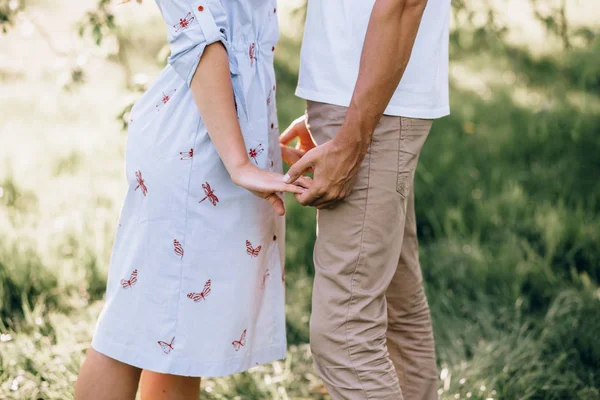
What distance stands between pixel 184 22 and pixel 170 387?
96 centimetres

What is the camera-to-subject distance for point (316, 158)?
163 cm

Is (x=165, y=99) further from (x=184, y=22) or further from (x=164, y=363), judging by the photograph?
(x=164, y=363)

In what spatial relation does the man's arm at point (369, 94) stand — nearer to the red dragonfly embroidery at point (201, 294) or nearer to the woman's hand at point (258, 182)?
the woman's hand at point (258, 182)

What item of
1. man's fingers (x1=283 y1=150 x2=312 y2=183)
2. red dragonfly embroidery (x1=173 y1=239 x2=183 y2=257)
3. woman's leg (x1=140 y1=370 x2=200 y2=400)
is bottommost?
woman's leg (x1=140 y1=370 x2=200 y2=400)

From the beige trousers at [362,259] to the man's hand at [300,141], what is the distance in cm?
24

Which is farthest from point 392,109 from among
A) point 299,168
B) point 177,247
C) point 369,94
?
point 177,247

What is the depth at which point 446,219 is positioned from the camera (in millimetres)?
3699

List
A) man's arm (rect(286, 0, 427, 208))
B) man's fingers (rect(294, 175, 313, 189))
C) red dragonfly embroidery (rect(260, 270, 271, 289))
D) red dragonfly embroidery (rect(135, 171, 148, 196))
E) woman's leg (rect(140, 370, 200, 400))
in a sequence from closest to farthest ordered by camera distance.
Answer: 1. man's arm (rect(286, 0, 427, 208))
2. man's fingers (rect(294, 175, 313, 189))
3. red dragonfly embroidery (rect(135, 171, 148, 196))
4. red dragonfly embroidery (rect(260, 270, 271, 289))
5. woman's leg (rect(140, 370, 200, 400))

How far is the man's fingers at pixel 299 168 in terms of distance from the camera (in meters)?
1.64

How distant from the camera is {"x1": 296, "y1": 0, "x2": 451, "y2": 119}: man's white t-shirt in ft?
5.49

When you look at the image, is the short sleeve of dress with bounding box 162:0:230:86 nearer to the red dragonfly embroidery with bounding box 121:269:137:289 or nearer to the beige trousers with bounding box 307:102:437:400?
the beige trousers with bounding box 307:102:437:400

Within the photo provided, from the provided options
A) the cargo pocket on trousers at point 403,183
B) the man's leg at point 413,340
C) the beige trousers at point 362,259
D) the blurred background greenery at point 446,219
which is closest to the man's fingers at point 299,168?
the beige trousers at point 362,259

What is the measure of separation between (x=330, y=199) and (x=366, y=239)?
14 centimetres

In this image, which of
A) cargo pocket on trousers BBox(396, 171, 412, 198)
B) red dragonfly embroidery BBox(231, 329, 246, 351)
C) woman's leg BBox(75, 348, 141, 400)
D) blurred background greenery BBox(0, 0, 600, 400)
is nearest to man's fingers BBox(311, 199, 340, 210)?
cargo pocket on trousers BBox(396, 171, 412, 198)
